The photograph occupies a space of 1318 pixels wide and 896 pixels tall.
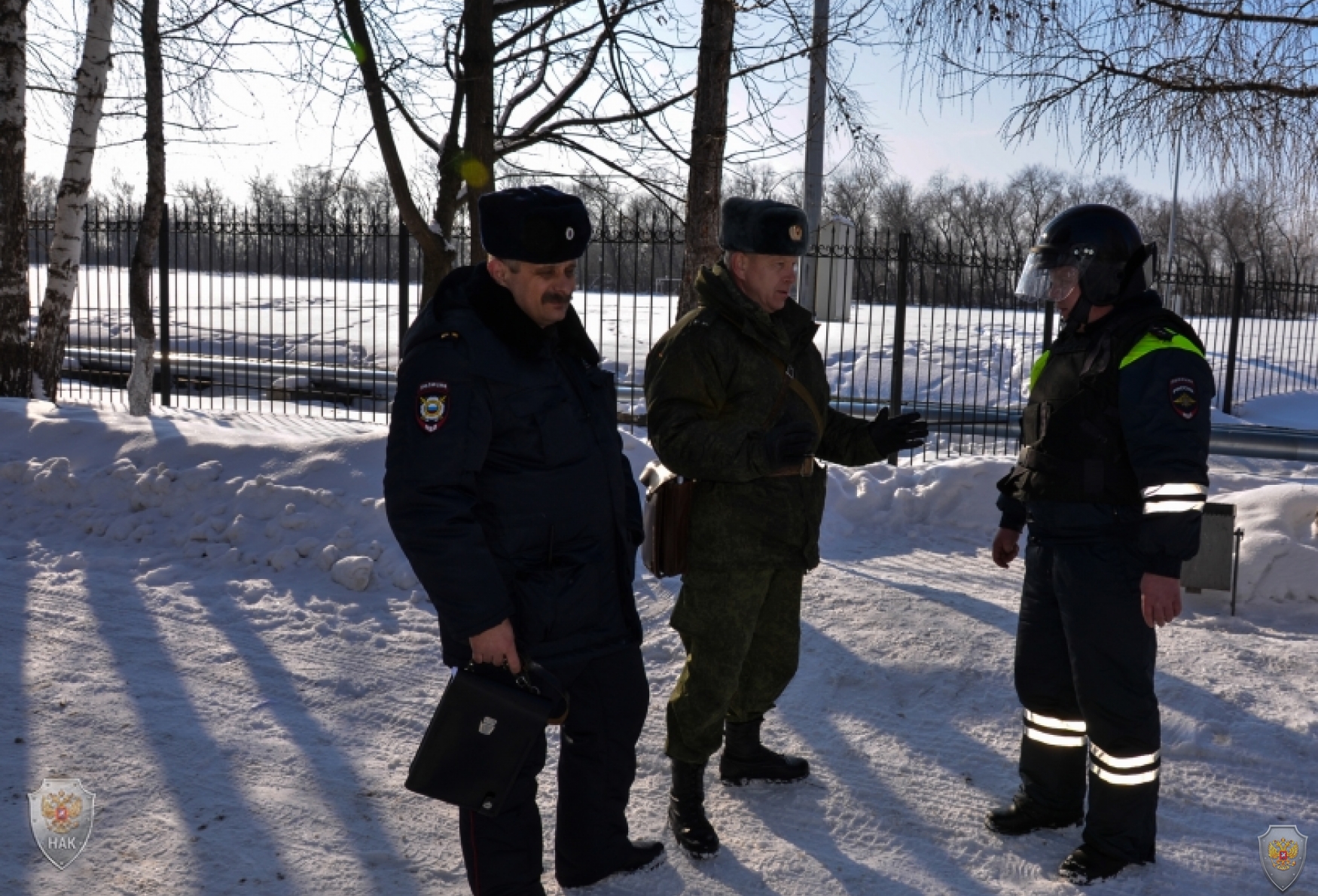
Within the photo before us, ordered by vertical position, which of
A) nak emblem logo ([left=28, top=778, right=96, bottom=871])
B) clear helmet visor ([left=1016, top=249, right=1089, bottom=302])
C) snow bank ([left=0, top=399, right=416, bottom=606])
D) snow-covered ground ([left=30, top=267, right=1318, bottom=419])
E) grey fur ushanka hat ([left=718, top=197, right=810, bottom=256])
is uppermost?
grey fur ushanka hat ([left=718, top=197, right=810, bottom=256])

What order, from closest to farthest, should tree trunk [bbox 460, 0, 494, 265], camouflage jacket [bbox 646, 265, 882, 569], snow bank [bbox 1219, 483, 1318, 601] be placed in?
camouflage jacket [bbox 646, 265, 882, 569]
snow bank [bbox 1219, 483, 1318, 601]
tree trunk [bbox 460, 0, 494, 265]

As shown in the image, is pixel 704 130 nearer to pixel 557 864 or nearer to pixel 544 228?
pixel 544 228

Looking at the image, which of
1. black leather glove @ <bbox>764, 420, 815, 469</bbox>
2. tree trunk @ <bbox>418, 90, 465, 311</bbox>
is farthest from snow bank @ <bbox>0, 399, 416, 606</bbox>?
black leather glove @ <bbox>764, 420, 815, 469</bbox>

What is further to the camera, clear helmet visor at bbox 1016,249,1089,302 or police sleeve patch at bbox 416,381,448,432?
clear helmet visor at bbox 1016,249,1089,302

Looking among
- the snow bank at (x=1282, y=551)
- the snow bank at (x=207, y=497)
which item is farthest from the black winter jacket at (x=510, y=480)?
the snow bank at (x=1282, y=551)

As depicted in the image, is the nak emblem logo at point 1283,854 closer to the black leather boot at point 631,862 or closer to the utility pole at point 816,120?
the black leather boot at point 631,862

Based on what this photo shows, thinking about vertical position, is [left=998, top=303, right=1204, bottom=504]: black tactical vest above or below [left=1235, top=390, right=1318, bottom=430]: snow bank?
above

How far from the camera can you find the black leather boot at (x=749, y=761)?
12.2ft

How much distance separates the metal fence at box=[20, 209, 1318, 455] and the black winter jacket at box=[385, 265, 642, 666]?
4.39m

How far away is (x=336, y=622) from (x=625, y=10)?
15.1 ft

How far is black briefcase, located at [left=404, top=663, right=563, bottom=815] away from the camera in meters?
2.58

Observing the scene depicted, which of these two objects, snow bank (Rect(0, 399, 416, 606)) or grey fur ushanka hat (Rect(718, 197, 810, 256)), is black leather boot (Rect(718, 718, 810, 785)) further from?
snow bank (Rect(0, 399, 416, 606))

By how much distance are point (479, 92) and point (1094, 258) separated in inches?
187

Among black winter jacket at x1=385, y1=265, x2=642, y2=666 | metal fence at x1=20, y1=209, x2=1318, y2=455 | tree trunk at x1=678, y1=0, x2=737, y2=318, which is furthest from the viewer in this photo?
metal fence at x1=20, y1=209, x2=1318, y2=455
